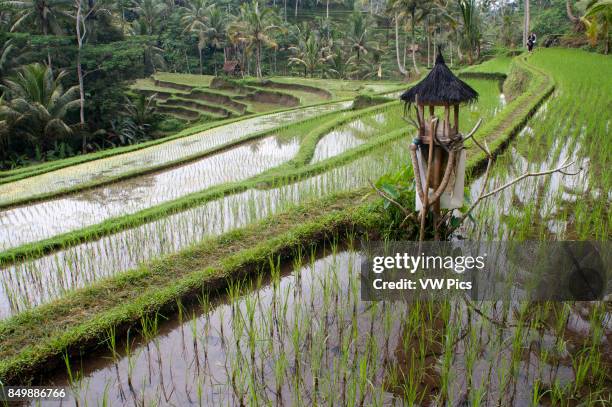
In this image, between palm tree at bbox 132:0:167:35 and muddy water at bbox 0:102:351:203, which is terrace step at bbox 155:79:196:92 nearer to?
palm tree at bbox 132:0:167:35

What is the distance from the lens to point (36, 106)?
14.3 meters

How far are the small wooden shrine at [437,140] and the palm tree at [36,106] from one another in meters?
13.7

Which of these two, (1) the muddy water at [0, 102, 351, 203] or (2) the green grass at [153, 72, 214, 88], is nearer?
(1) the muddy water at [0, 102, 351, 203]

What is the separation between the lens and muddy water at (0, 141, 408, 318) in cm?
416

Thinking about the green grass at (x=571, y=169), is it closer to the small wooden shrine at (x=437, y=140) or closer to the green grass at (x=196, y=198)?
the green grass at (x=196, y=198)

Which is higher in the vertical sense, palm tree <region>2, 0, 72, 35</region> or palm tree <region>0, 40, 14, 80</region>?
palm tree <region>2, 0, 72, 35</region>

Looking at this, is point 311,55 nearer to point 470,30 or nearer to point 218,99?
point 218,99

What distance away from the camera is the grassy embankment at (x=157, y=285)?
3070 mm

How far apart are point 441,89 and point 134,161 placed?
7.62 m

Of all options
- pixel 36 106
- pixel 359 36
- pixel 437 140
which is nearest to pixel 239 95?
pixel 359 36

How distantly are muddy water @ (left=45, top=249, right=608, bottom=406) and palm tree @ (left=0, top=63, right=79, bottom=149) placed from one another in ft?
43.1

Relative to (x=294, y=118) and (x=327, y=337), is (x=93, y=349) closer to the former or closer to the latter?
(x=327, y=337)

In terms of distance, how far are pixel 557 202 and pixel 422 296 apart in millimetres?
2238

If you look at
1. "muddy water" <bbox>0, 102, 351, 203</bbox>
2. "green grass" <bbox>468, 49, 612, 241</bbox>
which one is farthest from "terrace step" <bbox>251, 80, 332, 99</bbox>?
"green grass" <bbox>468, 49, 612, 241</bbox>
